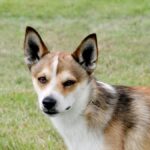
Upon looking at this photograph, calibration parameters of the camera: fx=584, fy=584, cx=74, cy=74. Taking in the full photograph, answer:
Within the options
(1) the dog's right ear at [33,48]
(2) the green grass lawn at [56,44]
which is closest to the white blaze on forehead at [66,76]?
(1) the dog's right ear at [33,48]

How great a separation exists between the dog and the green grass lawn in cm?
122

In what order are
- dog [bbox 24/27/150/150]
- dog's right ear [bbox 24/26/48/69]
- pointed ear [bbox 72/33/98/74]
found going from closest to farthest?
dog [bbox 24/27/150/150], pointed ear [bbox 72/33/98/74], dog's right ear [bbox 24/26/48/69]

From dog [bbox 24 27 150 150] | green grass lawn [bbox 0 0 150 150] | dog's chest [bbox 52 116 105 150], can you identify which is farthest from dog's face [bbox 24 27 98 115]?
green grass lawn [bbox 0 0 150 150]

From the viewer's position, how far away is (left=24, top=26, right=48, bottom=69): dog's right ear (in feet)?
17.6

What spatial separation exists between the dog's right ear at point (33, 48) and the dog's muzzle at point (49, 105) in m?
0.59

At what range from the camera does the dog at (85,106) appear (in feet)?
16.6

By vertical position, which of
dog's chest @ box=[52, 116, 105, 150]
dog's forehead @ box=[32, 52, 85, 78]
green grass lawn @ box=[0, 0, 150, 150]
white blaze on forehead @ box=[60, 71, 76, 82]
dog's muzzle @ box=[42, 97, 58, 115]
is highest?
dog's forehead @ box=[32, 52, 85, 78]

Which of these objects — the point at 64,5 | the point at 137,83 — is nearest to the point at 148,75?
the point at 137,83

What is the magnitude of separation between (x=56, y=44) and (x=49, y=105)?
34.5 ft

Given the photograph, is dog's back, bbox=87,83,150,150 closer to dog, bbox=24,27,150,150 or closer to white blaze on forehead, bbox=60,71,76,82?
dog, bbox=24,27,150,150

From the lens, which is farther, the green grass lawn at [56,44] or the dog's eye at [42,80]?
the green grass lawn at [56,44]

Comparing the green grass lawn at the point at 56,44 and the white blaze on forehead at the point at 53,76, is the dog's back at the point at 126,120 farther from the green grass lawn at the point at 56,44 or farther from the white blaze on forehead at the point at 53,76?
Result: the green grass lawn at the point at 56,44

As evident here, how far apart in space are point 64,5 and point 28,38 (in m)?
16.0

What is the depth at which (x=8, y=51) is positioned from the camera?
14.4 metres
